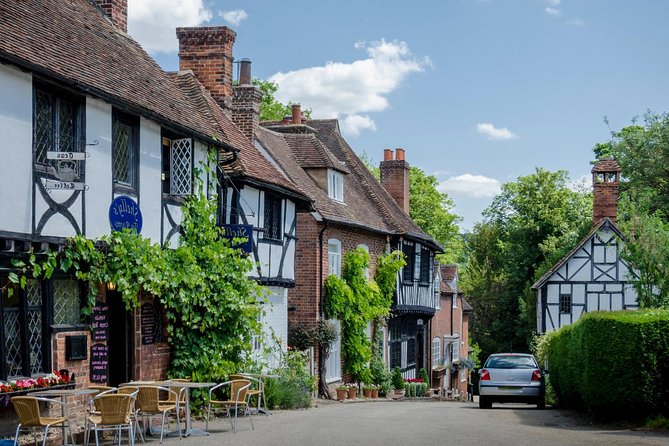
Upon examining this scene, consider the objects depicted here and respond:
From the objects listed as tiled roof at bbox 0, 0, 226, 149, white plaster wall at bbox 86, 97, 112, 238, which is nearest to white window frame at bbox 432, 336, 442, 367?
tiled roof at bbox 0, 0, 226, 149

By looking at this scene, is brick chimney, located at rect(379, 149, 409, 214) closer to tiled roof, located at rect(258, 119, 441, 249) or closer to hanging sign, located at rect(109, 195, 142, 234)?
tiled roof, located at rect(258, 119, 441, 249)

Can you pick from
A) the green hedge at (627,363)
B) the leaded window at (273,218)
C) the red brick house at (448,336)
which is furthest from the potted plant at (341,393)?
the red brick house at (448,336)

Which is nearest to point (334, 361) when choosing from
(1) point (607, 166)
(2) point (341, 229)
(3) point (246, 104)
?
(2) point (341, 229)

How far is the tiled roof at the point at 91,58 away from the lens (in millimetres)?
14047

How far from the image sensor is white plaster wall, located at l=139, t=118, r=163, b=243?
16.9 metres

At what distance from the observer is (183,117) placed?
18.6 meters

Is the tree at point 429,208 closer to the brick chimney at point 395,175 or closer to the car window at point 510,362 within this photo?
the brick chimney at point 395,175

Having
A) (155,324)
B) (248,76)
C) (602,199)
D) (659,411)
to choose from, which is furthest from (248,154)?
(602,199)

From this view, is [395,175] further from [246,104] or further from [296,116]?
[246,104]

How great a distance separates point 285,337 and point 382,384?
9071 millimetres

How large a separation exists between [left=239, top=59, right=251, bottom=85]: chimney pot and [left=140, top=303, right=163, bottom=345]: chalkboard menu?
10113mm

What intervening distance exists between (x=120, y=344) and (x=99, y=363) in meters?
1.48

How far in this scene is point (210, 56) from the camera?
24.3 metres

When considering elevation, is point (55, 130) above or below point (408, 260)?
above
